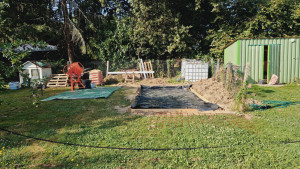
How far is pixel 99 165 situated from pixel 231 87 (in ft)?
16.1

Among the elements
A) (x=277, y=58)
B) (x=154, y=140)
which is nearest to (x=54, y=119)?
(x=154, y=140)

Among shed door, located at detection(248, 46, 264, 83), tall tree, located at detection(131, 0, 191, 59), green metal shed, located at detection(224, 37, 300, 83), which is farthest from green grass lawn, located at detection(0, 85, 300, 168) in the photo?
tall tree, located at detection(131, 0, 191, 59)

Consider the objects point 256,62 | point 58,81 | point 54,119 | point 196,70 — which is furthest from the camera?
point 196,70

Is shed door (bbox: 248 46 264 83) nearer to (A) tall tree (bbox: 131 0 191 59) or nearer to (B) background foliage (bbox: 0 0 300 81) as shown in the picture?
(B) background foliage (bbox: 0 0 300 81)

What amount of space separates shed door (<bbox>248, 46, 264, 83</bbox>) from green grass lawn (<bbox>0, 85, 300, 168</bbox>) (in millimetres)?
5472

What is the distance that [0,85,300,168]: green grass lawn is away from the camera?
2.76 m

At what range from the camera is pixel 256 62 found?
10.5 metres

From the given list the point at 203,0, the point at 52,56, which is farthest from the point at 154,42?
the point at 52,56

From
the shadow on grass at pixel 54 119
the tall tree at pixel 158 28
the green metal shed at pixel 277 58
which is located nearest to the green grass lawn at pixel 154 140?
the shadow on grass at pixel 54 119

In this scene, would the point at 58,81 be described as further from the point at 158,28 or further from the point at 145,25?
the point at 158,28

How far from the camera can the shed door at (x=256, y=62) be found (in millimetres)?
10414

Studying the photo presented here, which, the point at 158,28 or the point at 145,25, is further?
the point at 158,28

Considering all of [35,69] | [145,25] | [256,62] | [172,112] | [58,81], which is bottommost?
[172,112]

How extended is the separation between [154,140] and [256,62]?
8997 mm
